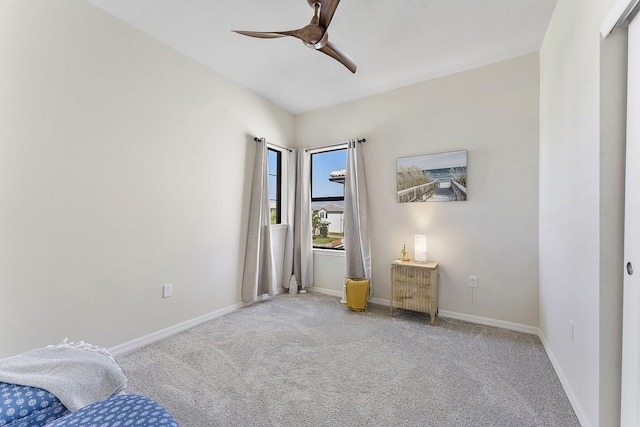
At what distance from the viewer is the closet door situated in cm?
113

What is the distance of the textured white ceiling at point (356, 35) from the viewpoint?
2.06 meters

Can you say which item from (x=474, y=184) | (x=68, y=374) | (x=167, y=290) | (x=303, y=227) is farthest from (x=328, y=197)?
(x=68, y=374)

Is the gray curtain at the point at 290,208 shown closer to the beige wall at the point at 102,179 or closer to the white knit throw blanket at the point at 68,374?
the beige wall at the point at 102,179

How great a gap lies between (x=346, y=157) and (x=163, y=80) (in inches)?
86.9

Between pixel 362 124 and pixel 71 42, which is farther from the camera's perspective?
pixel 362 124

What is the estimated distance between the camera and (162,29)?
7.64 feet

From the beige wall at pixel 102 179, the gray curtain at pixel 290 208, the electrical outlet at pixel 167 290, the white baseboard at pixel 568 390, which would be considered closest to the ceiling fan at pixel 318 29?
the beige wall at pixel 102 179

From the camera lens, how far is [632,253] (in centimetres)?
119

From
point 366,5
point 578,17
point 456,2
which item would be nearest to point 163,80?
point 366,5

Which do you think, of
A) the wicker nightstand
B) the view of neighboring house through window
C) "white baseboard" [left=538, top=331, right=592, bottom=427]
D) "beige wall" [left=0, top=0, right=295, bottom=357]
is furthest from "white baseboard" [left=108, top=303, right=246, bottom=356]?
"white baseboard" [left=538, top=331, right=592, bottom=427]

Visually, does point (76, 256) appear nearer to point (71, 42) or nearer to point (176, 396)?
point (176, 396)

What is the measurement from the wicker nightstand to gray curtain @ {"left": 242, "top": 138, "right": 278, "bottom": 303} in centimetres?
152

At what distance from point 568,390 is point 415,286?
1.35m

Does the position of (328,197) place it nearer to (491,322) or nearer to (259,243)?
(259,243)
